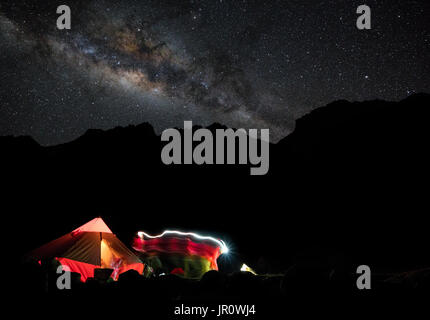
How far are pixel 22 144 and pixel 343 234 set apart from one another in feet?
158

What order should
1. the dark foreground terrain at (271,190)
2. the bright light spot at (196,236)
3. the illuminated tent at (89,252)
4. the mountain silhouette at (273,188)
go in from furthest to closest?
the mountain silhouette at (273,188), the dark foreground terrain at (271,190), the bright light spot at (196,236), the illuminated tent at (89,252)

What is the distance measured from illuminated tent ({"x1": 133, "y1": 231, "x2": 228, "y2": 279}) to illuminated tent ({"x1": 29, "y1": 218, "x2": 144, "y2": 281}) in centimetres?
58

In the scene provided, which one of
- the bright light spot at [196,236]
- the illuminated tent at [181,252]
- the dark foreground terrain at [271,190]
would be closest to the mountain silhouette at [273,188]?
the dark foreground terrain at [271,190]

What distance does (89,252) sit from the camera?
7.48 m

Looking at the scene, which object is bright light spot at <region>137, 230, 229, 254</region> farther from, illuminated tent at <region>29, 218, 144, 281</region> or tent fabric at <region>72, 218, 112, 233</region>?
tent fabric at <region>72, 218, 112, 233</region>

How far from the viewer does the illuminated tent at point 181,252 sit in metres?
8.60

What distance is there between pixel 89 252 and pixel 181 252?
2.82m

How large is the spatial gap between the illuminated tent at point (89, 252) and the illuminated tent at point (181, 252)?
1.91ft

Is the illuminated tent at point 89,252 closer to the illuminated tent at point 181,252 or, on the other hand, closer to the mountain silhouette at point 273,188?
the illuminated tent at point 181,252

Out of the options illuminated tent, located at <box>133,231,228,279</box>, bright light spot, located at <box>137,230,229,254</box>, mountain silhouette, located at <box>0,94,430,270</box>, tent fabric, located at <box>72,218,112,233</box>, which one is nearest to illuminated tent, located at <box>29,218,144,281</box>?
tent fabric, located at <box>72,218,112,233</box>

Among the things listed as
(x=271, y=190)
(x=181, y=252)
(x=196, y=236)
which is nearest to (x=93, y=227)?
(x=181, y=252)

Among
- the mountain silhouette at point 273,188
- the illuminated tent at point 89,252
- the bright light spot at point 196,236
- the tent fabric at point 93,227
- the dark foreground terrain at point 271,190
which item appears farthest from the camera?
the mountain silhouette at point 273,188

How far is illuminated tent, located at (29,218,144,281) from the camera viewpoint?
7090 millimetres
